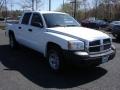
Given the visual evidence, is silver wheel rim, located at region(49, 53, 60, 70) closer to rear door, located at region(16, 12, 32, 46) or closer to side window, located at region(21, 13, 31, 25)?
rear door, located at region(16, 12, 32, 46)

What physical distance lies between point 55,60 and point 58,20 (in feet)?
5.60

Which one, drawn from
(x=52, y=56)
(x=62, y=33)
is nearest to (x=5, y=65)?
(x=52, y=56)

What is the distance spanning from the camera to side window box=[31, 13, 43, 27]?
331 inches

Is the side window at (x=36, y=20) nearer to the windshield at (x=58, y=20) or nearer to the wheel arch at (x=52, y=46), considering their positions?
the windshield at (x=58, y=20)

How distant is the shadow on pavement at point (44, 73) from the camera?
666 centimetres

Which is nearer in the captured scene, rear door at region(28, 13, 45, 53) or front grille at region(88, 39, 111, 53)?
front grille at region(88, 39, 111, 53)

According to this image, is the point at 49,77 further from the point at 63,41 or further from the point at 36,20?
the point at 36,20

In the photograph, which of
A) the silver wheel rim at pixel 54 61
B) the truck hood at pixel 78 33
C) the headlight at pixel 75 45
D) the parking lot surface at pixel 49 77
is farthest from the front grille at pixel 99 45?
the silver wheel rim at pixel 54 61

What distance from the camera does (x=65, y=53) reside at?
6906mm

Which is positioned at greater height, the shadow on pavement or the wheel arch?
the wheel arch

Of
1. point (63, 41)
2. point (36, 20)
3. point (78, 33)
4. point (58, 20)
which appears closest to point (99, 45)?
point (78, 33)

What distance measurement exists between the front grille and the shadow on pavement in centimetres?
75

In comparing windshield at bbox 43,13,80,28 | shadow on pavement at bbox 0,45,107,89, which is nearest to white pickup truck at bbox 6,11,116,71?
windshield at bbox 43,13,80,28

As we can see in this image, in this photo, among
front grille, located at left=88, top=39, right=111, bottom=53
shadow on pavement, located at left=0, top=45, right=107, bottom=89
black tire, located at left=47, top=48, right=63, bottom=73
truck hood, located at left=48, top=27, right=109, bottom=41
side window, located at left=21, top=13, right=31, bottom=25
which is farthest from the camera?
side window, located at left=21, top=13, right=31, bottom=25
